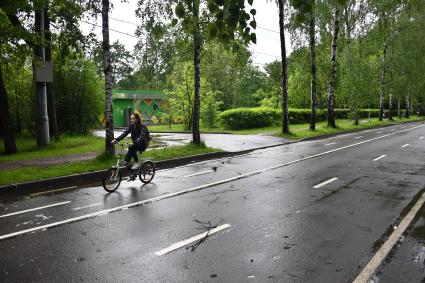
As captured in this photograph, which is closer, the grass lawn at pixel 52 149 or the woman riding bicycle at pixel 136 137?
the woman riding bicycle at pixel 136 137

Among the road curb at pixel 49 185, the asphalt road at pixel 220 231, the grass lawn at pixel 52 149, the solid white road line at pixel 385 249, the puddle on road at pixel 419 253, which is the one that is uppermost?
the grass lawn at pixel 52 149

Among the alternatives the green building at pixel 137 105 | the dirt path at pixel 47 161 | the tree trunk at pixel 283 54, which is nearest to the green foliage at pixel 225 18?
the dirt path at pixel 47 161

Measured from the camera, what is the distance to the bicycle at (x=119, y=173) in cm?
970

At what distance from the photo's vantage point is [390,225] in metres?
6.71

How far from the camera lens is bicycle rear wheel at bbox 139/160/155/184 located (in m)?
10.8

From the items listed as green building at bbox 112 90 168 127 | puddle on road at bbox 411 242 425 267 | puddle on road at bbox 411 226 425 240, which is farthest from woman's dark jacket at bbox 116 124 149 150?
green building at bbox 112 90 168 127

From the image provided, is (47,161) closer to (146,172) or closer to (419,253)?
(146,172)

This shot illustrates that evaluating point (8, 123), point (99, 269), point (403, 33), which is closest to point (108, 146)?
point (8, 123)

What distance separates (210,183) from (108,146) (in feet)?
17.7

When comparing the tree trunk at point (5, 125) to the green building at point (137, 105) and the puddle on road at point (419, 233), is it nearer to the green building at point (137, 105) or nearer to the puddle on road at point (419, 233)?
the puddle on road at point (419, 233)

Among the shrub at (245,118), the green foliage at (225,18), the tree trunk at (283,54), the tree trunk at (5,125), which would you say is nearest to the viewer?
the green foliage at (225,18)

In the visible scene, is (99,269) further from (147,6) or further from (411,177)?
(147,6)

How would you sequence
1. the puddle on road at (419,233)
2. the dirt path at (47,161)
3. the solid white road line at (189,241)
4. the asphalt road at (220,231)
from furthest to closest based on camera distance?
the dirt path at (47,161)
the puddle on road at (419,233)
the solid white road line at (189,241)
the asphalt road at (220,231)

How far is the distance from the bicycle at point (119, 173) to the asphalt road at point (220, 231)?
29 cm
